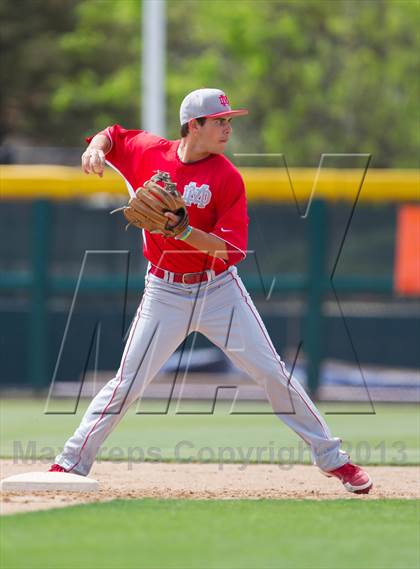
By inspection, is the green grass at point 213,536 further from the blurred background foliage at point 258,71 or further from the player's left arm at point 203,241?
the blurred background foliage at point 258,71

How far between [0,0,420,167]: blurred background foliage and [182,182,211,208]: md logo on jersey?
73.6ft

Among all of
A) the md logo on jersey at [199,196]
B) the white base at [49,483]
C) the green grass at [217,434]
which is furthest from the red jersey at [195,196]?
the green grass at [217,434]

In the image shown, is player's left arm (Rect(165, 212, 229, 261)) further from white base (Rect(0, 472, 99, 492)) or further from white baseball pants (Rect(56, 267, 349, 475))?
white base (Rect(0, 472, 99, 492))

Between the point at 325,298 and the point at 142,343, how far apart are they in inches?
283

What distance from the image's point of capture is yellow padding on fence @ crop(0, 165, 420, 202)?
13.3m

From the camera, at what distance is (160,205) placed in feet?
19.3

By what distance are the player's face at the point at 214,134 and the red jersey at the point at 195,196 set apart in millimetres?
76

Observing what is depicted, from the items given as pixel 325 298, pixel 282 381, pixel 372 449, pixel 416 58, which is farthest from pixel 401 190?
pixel 416 58

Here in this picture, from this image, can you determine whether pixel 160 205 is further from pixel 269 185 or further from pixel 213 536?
pixel 269 185

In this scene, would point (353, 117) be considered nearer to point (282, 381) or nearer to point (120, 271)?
point (120, 271)

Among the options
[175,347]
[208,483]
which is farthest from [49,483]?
[208,483]

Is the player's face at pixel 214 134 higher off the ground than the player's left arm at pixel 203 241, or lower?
higher

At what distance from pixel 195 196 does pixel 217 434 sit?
160 inches

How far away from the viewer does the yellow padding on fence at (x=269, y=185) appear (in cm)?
1326
